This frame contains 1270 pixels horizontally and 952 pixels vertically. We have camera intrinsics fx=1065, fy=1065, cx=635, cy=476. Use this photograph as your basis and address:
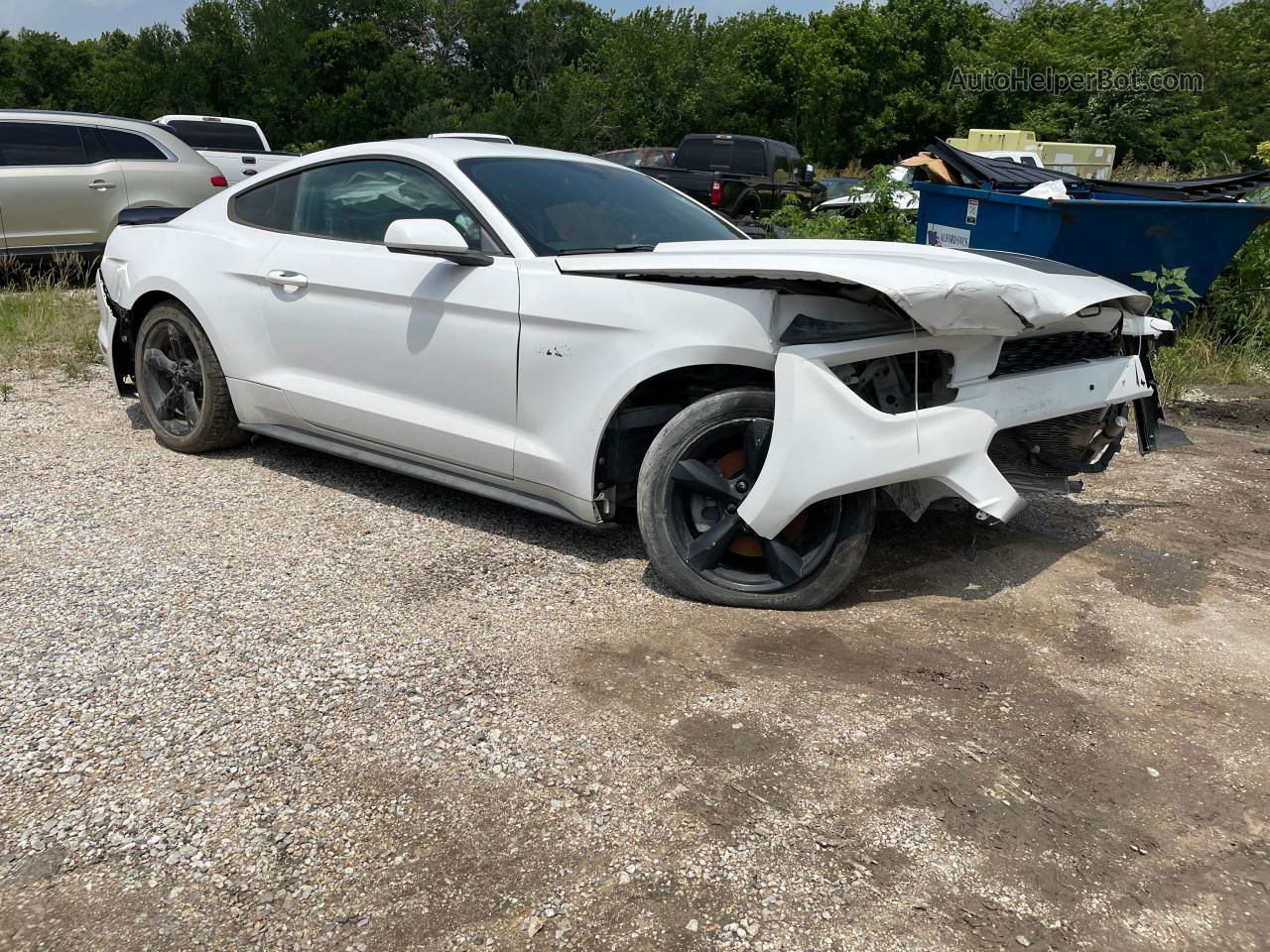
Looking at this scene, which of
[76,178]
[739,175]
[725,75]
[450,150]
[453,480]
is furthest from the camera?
[725,75]

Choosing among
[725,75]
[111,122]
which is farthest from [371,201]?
[725,75]

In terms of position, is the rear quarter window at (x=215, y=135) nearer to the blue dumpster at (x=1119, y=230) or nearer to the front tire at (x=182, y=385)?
the front tire at (x=182, y=385)

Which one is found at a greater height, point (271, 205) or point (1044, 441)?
point (271, 205)

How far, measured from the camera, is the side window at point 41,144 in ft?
34.5

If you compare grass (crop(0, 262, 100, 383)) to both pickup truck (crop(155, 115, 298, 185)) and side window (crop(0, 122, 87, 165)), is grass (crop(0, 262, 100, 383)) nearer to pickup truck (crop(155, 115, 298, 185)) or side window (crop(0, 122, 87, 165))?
side window (crop(0, 122, 87, 165))

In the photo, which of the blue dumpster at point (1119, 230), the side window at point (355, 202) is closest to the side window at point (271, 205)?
the side window at point (355, 202)

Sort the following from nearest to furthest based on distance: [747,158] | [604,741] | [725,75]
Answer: [604,741] < [747,158] < [725,75]

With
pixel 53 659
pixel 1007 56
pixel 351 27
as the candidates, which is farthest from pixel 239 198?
pixel 351 27

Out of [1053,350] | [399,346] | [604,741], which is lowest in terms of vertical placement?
[604,741]

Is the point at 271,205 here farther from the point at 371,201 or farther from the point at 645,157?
the point at 645,157

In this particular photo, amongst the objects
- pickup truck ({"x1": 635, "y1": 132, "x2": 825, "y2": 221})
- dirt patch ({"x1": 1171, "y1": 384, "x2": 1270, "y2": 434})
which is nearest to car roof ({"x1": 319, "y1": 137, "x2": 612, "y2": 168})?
dirt patch ({"x1": 1171, "y1": 384, "x2": 1270, "y2": 434})

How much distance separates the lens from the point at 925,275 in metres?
3.37

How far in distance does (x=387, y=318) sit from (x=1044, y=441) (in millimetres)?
2645

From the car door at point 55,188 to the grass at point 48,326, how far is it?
435mm
